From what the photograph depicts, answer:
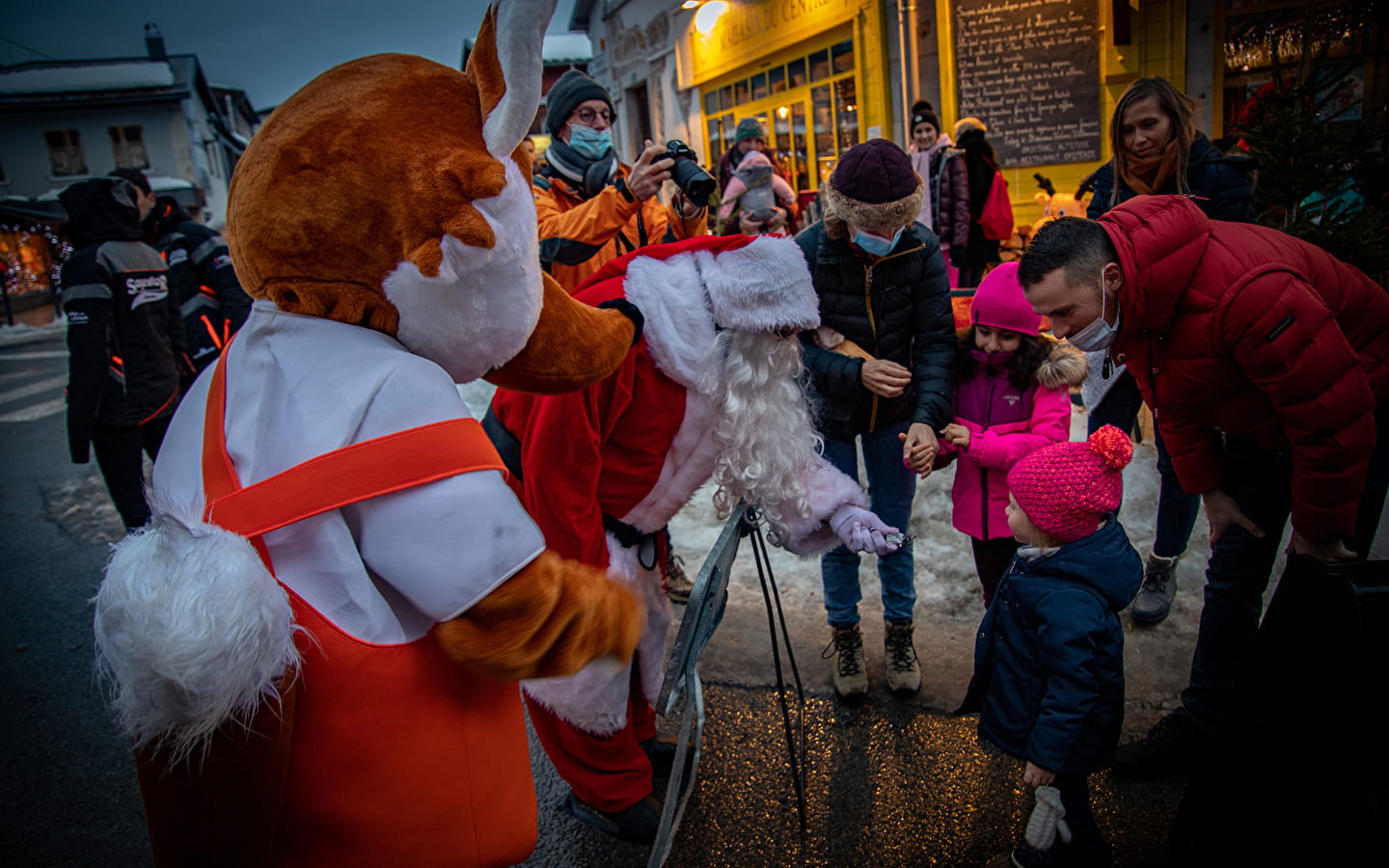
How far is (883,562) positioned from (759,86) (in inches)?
444

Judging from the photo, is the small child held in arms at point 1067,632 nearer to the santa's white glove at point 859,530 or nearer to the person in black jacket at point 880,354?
the santa's white glove at point 859,530

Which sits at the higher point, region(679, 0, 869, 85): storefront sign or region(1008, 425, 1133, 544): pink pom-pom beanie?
region(679, 0, 869, 85): storefront sign

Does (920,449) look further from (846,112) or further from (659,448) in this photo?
(846,112)

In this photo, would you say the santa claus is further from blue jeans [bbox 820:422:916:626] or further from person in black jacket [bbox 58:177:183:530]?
person in black jacket [bbox 58:177:183:530]

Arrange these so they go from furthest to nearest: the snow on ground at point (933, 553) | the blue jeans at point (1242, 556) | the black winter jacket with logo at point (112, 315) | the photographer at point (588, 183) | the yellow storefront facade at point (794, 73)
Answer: the yellow storefront facade at point (794, 73), the black winter jacket with logo at point (112, 315), the snow on ground at point (933, 553), the photographer at point (588, 183), the blue jeans at point (1242, 556)

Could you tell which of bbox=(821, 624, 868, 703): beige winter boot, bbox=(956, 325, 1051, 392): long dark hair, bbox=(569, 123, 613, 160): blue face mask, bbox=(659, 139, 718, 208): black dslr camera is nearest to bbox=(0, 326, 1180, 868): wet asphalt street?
bbox=(821, 624, 868, 703): beige winter boot

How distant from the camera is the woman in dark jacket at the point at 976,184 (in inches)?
243

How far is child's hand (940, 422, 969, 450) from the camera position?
101 inches

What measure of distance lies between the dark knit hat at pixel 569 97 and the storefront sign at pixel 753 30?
734 centimetres

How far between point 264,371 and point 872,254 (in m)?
1.99

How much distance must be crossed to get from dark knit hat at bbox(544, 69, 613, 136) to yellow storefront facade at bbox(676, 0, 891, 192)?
607cm

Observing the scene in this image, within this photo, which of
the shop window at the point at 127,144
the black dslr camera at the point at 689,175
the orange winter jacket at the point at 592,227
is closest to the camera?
the black dslr camera at the point at 689,175

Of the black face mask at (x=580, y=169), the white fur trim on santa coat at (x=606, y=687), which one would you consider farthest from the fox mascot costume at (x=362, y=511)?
the black face mask at (x=580, y=169)

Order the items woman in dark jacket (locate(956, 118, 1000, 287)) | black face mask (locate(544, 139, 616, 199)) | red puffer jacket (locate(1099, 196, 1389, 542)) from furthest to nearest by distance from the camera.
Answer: woman in dark jacket (locate(956, 118, 1000, 287)) < black face mask (locate(544, 139, 616, 199)) < red puffer jacket (locate(1099, 196, 1389, 542))
